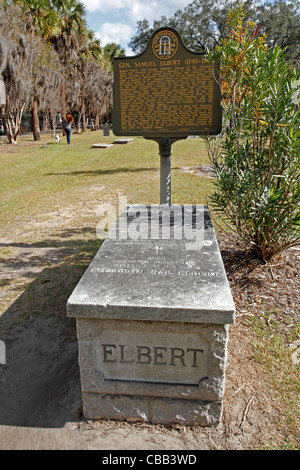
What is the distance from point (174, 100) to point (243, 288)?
2.81 meters

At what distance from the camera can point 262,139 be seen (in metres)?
4.58

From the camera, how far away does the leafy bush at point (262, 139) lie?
12.7ft

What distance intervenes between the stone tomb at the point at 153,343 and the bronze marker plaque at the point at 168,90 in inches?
121

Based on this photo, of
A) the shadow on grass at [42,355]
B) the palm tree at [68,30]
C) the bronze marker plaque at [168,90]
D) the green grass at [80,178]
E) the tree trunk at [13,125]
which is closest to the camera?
the shadow on grass at [42,355]

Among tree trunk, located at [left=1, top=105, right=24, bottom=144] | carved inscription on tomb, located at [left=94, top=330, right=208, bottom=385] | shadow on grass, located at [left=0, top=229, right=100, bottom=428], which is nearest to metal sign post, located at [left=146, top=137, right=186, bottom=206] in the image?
shadow on grass, located at [left=0, top=229, right=100, bottom=428]

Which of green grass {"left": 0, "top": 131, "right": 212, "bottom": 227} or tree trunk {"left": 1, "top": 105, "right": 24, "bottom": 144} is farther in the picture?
tree trunk {"left": 1, "top": 105, "right": 24, "bottom": 144}

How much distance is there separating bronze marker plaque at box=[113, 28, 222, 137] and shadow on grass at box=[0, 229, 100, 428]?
2409 millimetres

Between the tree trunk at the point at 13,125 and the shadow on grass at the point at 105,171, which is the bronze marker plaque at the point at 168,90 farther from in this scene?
the tree trunk at the point at 13,125

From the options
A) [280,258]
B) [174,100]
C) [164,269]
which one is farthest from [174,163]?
[164,269]

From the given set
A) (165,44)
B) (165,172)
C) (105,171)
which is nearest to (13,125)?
(105,171)

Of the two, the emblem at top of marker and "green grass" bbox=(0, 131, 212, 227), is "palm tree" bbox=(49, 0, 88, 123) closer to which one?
"green grass" bbox=(0, 131, 212, 227)

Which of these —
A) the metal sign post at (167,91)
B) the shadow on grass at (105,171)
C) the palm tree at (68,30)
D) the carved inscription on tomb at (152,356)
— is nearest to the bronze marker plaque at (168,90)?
the metal sign post at (167,91)

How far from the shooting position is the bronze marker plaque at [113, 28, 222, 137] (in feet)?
17.1

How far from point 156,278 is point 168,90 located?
340 cm
